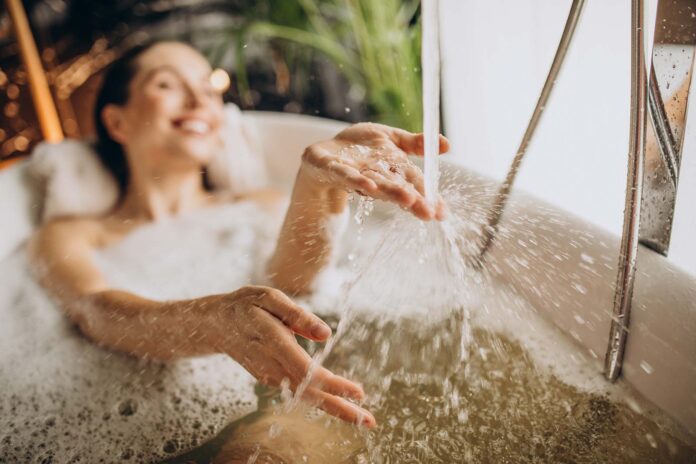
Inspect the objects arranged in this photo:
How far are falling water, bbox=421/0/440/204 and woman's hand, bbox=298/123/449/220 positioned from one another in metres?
0.02

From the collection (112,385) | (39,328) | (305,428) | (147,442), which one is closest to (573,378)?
(305,428)

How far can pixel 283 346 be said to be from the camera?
2.55ft

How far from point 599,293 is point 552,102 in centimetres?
65

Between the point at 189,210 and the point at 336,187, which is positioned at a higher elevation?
the point at 336,187

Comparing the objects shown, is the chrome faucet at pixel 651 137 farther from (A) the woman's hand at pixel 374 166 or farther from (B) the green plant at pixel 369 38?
(B) the green plant at pixel 369 38

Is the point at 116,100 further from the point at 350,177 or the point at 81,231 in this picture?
the point at 350,177

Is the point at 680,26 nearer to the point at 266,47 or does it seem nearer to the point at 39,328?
the point at 39,328

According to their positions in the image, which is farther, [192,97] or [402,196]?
[192,97]

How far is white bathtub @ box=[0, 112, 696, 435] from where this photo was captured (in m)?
0.94

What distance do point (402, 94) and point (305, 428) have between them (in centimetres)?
148

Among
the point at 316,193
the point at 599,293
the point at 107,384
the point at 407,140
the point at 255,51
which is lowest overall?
the point at 107,384

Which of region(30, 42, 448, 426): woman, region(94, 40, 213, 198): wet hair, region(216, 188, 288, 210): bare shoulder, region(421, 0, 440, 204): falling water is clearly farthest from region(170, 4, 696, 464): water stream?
region(94, 40, 213, 198): wet hair

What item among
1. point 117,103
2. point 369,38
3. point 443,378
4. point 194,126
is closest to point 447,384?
point 443,378

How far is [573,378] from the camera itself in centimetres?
108
